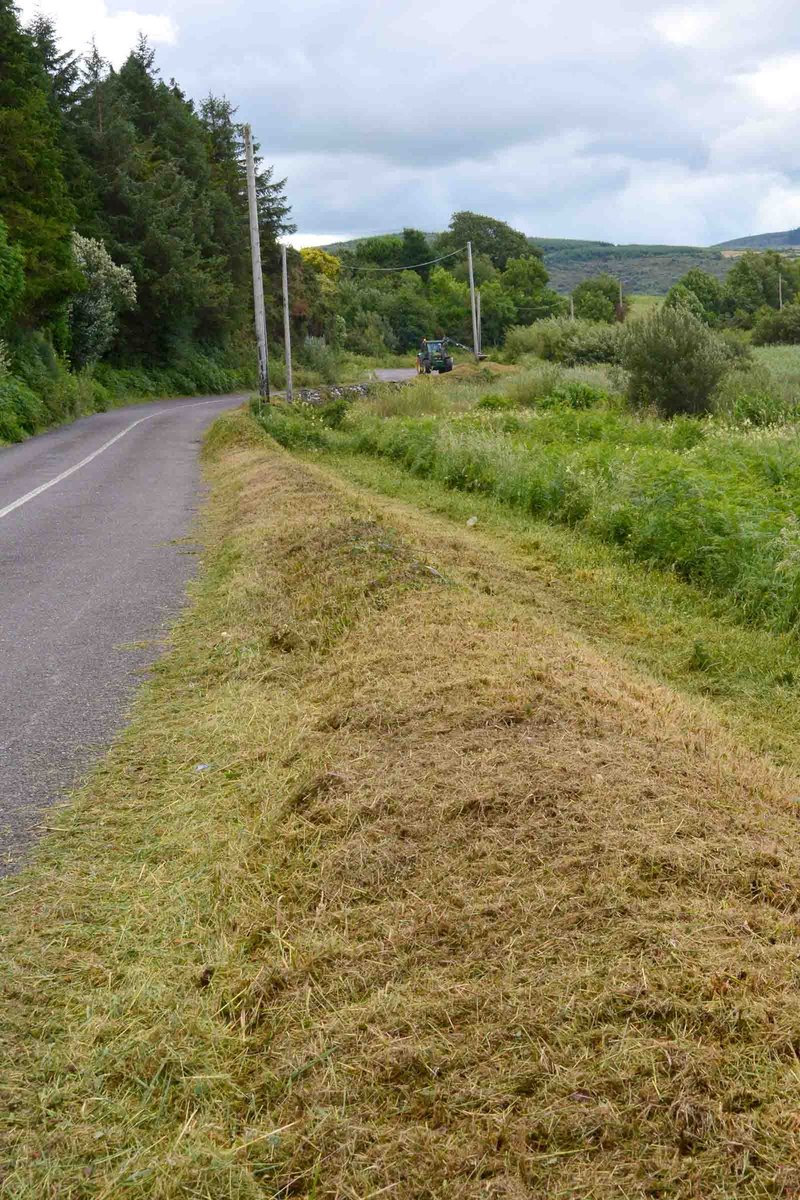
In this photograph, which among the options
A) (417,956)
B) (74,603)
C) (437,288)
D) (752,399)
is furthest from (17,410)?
(437,288)

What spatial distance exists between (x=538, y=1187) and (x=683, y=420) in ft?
54.2

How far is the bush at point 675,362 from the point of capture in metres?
22.6

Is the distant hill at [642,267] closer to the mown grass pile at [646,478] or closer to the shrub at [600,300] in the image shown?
the shrub at [600,300]

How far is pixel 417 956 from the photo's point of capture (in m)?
2.86

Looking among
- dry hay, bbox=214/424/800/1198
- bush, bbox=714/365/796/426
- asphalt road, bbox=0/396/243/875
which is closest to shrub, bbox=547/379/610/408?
bush, bbox=714/365/796/426

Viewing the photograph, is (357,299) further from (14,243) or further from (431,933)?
(431,933)

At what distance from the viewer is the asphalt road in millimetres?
4727

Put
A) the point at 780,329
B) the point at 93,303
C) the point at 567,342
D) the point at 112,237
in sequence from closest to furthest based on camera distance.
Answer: the point at 93,303 < the point at 112,237 < the point at 567,342 < the point at 780,329

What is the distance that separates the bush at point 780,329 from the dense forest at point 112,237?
1360 inches

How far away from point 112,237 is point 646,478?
3713 centimetres

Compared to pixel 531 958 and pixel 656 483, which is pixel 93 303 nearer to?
pixel 656 483

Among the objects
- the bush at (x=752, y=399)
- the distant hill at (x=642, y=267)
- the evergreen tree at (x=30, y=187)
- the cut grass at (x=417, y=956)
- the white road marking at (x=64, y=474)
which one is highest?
the distant hill at (x=642, y=267)

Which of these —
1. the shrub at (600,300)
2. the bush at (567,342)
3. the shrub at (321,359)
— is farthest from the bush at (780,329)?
the shrub at (321,359)

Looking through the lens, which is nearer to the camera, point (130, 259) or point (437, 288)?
point (130, 259)
